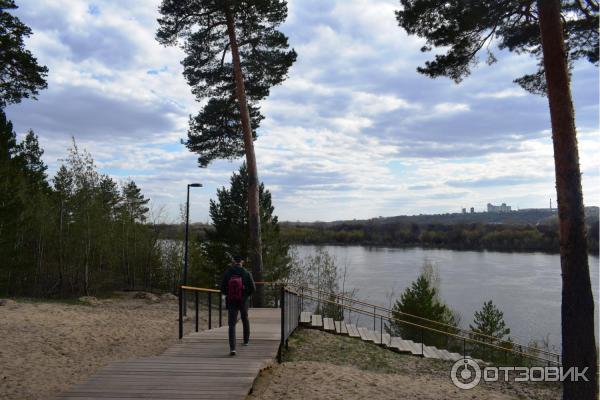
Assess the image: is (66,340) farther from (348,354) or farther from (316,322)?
(348,354)

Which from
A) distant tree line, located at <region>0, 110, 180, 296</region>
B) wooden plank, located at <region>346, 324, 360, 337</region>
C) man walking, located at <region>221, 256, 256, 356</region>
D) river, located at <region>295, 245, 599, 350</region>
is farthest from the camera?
river, located at <region>295, 245, 599, 350</region>

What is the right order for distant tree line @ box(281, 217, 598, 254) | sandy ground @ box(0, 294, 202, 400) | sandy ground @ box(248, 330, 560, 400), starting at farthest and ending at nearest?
1. distant tree line @ box(281, 217, 598, 254)
2. sandy ground @ box(0, 294, 202, 400)
3. sandy ground @ box(248, 330, 560, 400)

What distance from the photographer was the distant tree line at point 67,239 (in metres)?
21.0

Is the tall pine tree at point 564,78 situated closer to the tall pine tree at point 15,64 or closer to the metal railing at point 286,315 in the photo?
the metal railing at point 286,315

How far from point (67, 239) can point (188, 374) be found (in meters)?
19.2

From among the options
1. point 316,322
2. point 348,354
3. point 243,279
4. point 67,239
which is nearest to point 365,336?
point 316,322

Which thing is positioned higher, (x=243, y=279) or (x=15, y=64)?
(x=15, y=64)

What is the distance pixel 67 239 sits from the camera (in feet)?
73.8

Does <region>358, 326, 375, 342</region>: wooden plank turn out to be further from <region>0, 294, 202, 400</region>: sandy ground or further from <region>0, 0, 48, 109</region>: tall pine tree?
<region>0, 0, 48, 109</region>: tall pine tree

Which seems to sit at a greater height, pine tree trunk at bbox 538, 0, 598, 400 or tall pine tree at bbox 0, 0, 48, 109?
tall pine tree at bbox 0, 0, 48, 109

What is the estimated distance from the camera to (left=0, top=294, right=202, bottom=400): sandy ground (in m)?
7.09

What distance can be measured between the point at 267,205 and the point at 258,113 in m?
9.12

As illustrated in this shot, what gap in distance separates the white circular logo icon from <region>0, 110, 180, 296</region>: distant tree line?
1647 cm

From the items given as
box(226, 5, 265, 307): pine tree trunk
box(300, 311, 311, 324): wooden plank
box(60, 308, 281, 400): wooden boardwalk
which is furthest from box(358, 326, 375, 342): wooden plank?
box(60, 308, 281, 400): wooden boardwalk
